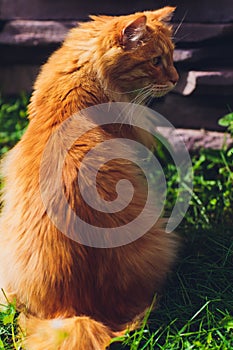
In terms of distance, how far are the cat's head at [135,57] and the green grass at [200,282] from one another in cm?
71

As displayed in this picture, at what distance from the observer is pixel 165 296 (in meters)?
2.63

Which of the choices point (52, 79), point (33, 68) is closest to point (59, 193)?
point (52, 79)

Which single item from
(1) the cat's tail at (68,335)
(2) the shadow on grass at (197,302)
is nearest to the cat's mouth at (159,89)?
(2) the shadow on grass at (197,302)

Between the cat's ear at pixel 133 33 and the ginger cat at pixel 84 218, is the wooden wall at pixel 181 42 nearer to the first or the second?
the ginger cat at pixel 84 218

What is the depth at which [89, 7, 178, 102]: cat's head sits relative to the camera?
248 cm

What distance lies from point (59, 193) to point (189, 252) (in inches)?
34.3

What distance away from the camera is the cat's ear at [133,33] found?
7.96 ft

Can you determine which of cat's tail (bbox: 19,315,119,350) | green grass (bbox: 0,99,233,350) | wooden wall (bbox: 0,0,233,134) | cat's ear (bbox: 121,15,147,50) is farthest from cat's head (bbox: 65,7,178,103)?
cat's tail (bbox: 19,315,119,350)

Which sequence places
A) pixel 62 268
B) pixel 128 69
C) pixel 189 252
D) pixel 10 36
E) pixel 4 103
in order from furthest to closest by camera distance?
pixel 4 103
pixel 10 36
pixel 189 252
pixel 128 69
pixel 62 268

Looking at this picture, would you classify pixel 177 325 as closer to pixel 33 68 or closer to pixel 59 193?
pixel 59 193

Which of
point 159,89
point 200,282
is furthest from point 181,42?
point 200,282

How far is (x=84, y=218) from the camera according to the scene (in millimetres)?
2383

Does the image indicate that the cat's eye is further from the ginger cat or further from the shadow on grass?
the shadow on grass

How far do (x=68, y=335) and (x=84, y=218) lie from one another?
0.46 metres
